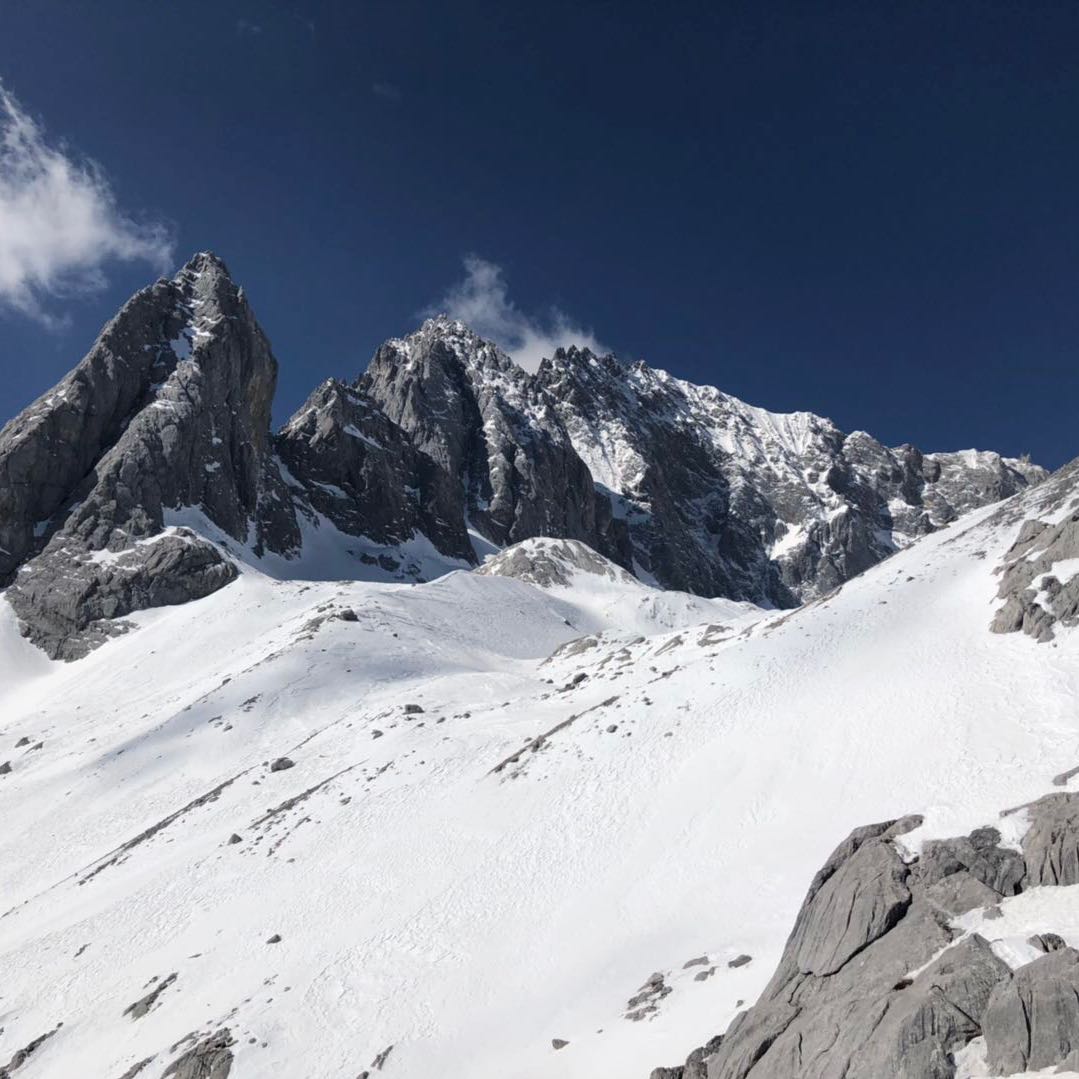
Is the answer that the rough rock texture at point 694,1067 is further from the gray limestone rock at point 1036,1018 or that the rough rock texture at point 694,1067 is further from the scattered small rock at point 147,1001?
the scattered small rock at point 147,1001

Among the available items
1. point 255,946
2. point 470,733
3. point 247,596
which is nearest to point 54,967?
point 255,946

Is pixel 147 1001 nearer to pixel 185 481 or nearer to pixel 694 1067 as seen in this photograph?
pixel 694 1067

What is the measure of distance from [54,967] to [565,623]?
68.9m

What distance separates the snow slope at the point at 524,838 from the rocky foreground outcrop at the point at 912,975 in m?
0.95

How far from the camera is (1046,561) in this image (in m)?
29.2

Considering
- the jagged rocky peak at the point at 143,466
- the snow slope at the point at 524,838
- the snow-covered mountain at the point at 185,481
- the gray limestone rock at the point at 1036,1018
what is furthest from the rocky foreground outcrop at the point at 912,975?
the jagged rocky peak at the point at 143,466

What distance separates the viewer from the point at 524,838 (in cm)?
2545

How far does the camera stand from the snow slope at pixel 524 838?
17906mm

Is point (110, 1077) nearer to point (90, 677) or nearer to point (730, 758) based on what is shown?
point (730, 758)

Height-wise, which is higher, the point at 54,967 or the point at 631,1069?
the point at 54,967

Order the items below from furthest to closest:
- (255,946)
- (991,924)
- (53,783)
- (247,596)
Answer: (247,596), (53,783), (255,946), (991,924)

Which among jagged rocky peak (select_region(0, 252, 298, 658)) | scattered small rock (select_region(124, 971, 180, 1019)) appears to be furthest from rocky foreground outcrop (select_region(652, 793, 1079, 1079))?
jagged rocky peak (select_region(0, 252, 298, 658))

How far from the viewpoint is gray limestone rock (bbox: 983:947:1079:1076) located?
902 centimetres

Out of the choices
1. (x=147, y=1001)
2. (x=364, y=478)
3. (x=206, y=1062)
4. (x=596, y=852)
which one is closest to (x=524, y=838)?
(x=596, y=852)
